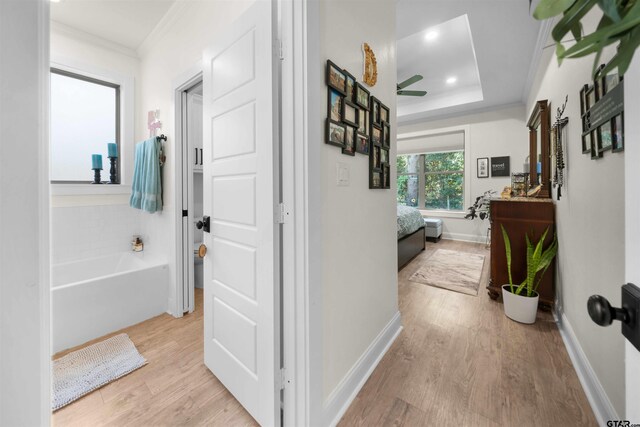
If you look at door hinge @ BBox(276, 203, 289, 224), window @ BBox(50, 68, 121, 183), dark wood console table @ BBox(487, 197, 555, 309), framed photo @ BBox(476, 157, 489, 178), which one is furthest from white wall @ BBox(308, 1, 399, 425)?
framed photo @ BBox(476, 157, 489, 178)

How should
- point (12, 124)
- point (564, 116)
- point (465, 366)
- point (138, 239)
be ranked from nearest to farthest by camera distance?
point (12, 124) → point (465, 366) → point (564, 116) → point (138, 239)

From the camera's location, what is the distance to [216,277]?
1.50 m

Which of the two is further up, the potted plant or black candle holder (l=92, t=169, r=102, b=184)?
black candle holder (l=92, t=169, r=102, b=184)

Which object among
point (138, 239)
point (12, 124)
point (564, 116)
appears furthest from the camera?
point (138, 239)

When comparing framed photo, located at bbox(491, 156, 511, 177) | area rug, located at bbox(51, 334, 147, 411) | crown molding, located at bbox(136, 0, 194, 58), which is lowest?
area rug, located at bbox(51, 334, 147, 411)

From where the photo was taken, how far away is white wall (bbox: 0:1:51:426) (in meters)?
0.52

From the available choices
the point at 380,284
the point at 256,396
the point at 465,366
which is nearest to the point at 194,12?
the point at 380,284

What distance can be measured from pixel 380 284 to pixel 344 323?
1.63ft

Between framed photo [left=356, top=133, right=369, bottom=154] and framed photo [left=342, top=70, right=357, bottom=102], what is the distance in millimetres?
196

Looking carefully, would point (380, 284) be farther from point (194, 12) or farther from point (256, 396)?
point (194, 12)

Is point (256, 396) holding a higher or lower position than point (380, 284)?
lower

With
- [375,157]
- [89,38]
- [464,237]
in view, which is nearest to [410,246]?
[464,237]

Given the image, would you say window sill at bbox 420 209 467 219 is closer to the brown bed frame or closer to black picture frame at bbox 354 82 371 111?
the brown bed frame

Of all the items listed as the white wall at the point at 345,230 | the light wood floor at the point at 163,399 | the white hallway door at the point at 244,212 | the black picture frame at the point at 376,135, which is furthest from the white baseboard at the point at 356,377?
the black picture frame at the point at 376,135
